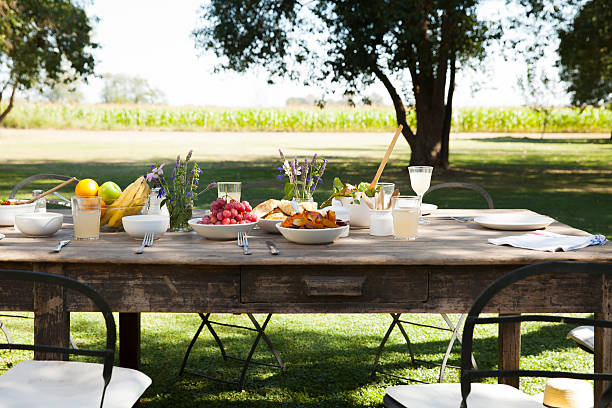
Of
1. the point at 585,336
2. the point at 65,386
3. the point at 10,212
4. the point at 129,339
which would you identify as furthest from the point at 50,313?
the point at 585,336

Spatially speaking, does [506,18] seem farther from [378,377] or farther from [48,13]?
[378,377]

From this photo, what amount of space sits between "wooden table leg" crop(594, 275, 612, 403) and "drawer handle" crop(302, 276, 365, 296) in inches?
29.3

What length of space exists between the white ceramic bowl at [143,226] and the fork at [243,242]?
294mm

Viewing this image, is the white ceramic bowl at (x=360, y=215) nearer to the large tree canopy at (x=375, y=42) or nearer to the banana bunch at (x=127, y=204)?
the banana bunch at (x=127, y=204)

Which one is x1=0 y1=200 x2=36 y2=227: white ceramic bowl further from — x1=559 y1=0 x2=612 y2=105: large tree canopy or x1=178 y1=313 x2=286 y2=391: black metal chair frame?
x1=559 y1=0 x2=612 y2=105: large tree canopy

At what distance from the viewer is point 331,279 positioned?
2139mm

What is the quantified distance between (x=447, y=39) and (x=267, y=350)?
1132 cm

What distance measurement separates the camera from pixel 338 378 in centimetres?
364

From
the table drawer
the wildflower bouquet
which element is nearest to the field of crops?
the wildflower bouquet

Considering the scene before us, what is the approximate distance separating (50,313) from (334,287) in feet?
2.87

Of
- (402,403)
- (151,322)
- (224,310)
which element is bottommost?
(151,322)

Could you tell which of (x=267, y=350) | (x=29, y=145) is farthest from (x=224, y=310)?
(x=29, y=145)

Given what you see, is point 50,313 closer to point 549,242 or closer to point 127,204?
point 127,204

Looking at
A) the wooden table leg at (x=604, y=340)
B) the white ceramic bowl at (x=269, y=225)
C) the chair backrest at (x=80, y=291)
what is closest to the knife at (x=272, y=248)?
the white ceramic bowl at (x=269, y=225)
